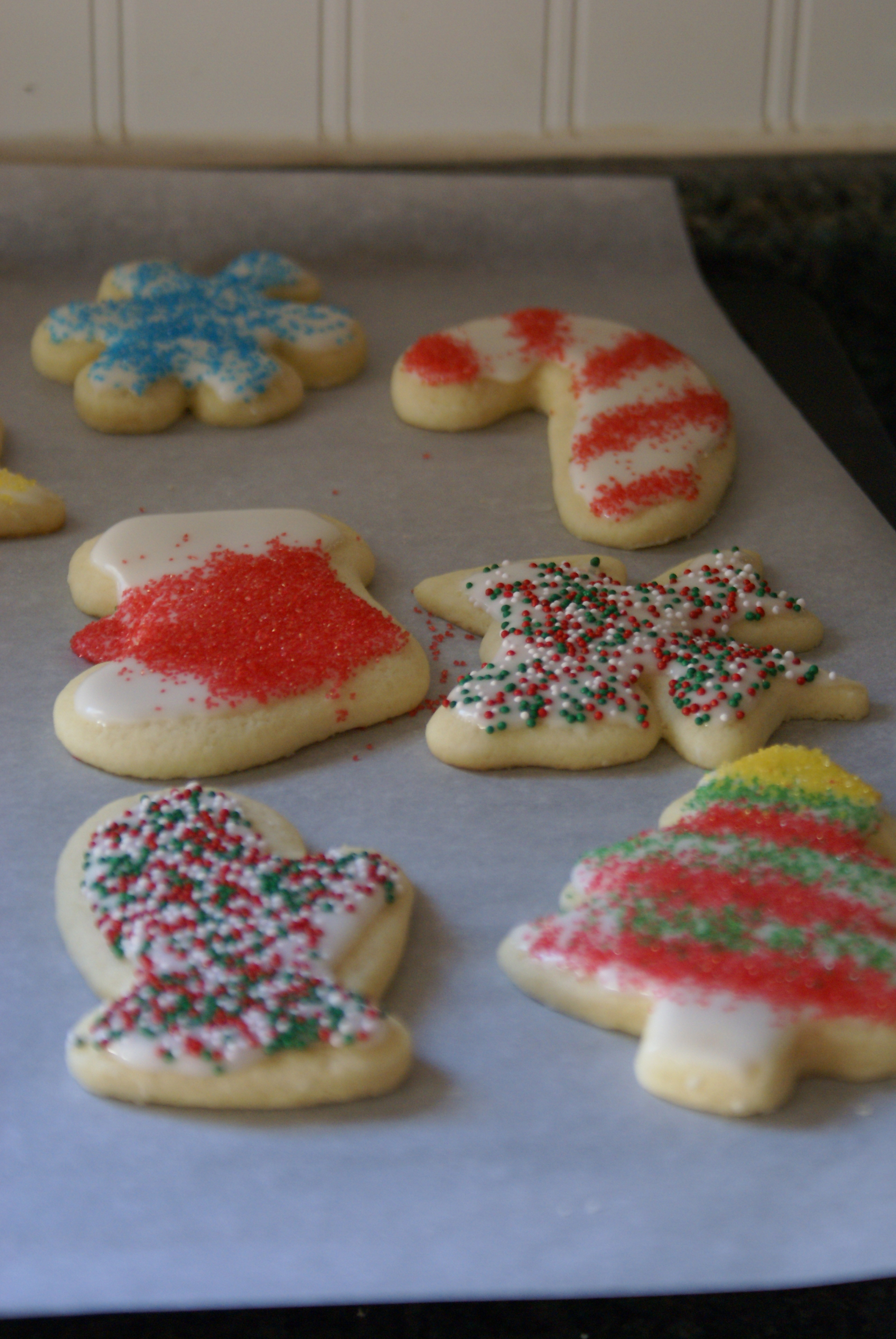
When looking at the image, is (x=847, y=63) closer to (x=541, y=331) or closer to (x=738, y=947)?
(x=541, y=331)

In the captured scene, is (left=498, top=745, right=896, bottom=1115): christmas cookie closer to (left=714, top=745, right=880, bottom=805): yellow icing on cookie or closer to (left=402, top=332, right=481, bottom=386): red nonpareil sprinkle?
(left=714, top=745, right=880, bottom=805): yellow icing on cookie

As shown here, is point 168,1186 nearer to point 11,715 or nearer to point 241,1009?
point 241,1009

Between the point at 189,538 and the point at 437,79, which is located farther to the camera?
the point at 437,79

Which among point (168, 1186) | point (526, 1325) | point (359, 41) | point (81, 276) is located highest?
point (359, 41)

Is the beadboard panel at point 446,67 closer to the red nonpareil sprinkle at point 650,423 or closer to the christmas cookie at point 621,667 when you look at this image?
the red nonpareil sprinkle at point 650,423

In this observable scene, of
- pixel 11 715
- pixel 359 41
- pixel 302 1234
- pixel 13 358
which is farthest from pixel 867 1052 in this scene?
pixel 359 41

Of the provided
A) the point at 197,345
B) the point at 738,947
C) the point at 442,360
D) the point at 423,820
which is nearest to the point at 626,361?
the point at 442,360

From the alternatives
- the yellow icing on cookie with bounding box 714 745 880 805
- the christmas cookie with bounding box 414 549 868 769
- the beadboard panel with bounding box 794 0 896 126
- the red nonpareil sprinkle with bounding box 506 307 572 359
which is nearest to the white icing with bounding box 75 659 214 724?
the christmas cookie with bounding box 414 549 868 769
